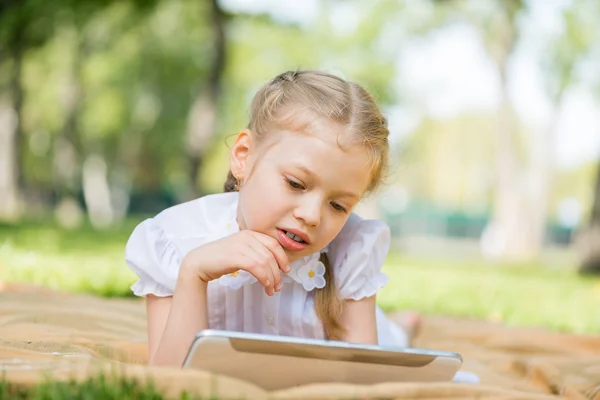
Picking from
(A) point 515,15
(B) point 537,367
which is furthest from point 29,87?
(B) point 537,367

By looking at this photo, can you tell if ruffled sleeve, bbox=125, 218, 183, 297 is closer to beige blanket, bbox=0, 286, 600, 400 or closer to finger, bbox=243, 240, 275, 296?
beige blanket, bbox=0, 286, 600, 400

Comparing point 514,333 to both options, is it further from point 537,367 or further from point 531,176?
point 531,176

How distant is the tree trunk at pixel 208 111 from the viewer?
13.1 meters

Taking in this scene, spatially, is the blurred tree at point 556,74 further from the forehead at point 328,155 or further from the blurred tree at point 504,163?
the forehead at point 328,155

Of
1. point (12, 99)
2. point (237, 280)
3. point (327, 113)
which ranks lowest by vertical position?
point (237, 280)

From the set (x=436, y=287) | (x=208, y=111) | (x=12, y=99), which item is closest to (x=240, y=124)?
(x=12, y=99)

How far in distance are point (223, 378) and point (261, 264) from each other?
15.4 inches

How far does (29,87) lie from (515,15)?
21.0 meters

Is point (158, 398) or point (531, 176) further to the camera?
point (531, 176)

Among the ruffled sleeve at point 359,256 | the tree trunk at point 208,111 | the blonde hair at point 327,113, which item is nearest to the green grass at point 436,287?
the ruffled sleeve at point 359,256

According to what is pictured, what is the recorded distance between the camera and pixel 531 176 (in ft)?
81.7

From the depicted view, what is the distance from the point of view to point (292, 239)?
2.10 metres

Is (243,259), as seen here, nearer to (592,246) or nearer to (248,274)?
(248,274)

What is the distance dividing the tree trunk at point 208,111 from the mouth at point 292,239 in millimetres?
11148
